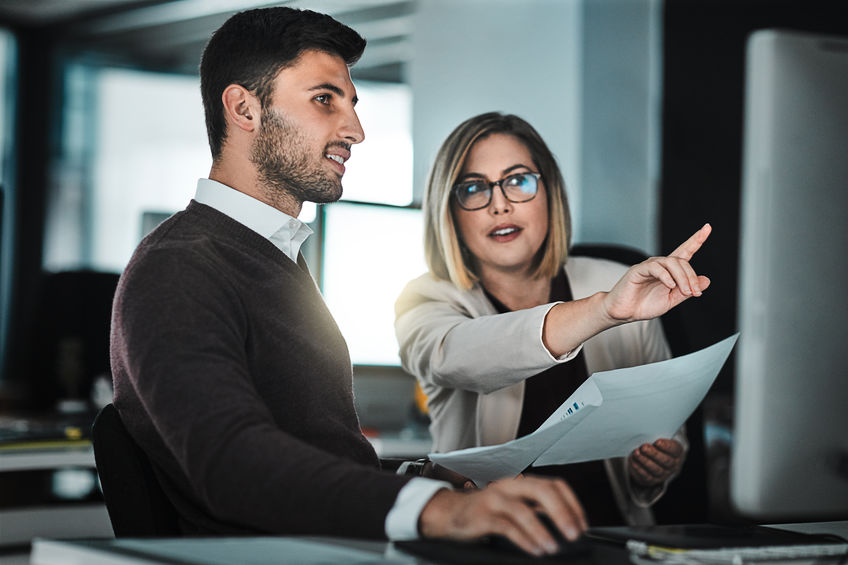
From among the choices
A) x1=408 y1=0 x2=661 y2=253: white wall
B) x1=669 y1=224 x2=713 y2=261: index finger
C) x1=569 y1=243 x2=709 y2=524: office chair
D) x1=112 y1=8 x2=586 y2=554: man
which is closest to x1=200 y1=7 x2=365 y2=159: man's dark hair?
x1=112 y1=8 x2=586 y2=554: man

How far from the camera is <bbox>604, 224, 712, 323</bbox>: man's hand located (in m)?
1.16

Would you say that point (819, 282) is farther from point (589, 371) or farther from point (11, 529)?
point (11, 529)

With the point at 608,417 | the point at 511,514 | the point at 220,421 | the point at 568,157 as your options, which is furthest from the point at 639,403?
the point at 568,157

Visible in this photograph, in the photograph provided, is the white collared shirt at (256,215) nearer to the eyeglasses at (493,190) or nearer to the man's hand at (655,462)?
the eyeglasses at (493,190)

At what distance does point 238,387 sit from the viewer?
3.06 ft

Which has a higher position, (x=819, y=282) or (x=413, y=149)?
(x=413, y=149)

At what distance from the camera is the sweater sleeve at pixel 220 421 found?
0.84m

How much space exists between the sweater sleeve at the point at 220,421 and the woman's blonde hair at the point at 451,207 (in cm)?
67

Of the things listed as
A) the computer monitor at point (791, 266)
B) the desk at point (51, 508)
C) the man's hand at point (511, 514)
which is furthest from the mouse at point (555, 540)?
the desk at point (51, 508)

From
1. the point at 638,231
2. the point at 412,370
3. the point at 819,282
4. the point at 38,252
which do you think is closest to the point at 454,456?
the point at 819,282

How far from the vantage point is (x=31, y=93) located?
19.5ft

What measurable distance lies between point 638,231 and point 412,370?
135 cm

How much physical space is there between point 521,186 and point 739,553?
3.00 feet

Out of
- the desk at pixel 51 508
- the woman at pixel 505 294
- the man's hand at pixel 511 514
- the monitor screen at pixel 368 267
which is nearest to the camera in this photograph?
the man's hand at pixel 511 514
